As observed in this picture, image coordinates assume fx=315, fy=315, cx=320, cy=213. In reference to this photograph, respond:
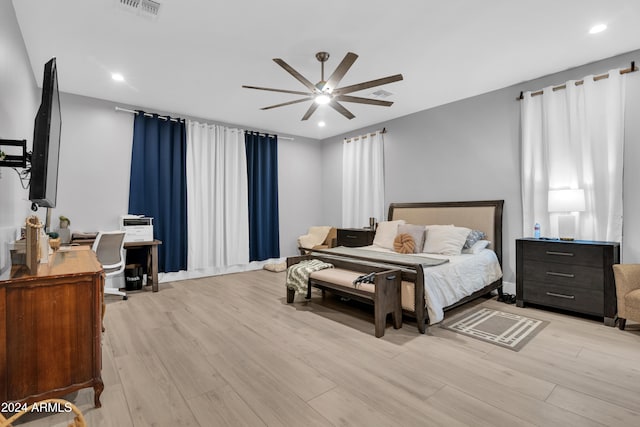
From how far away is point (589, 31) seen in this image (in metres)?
2.87

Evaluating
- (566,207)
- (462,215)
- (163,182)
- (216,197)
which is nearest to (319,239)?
(216,197)

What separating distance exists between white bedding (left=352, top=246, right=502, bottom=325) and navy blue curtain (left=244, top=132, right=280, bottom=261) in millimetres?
3225

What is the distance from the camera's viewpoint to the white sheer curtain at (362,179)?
575 centimetres

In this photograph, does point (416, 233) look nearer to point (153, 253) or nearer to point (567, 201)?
point (567, 201)

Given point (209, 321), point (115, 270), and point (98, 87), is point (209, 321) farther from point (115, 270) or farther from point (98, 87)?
point (98, 87)

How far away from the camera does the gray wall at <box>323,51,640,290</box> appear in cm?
325

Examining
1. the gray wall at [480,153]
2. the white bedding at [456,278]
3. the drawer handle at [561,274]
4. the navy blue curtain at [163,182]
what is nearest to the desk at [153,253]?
the navy blue curtain at [163,182]

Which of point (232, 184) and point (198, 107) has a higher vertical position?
point (198, 107)

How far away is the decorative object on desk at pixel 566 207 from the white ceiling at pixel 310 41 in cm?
146

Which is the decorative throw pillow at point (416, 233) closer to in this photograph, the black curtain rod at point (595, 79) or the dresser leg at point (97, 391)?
the black curtain rod at point (595, 79)

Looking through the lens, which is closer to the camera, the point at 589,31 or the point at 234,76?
the point at 589,31

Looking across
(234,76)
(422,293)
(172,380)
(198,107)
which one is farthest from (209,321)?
(198,107)

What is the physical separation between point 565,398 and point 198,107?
Answer: 205 inches

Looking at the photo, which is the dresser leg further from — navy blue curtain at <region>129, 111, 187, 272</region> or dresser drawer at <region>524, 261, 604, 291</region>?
dresser drawer at <region>524, 261, 604, 291</region>
